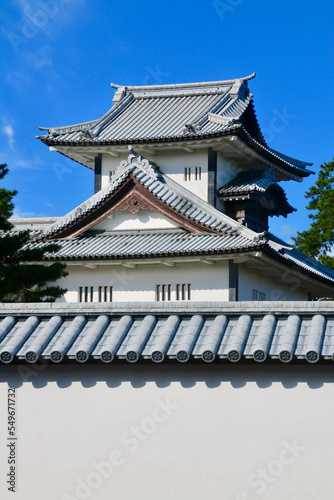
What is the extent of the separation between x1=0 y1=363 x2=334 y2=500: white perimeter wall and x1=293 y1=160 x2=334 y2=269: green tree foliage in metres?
29.9

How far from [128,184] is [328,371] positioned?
17610 millimetres

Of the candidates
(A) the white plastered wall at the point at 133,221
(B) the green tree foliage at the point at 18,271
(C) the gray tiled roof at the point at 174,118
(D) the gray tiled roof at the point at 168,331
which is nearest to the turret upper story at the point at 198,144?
(C) the gray tiled roof at the point at 174,118

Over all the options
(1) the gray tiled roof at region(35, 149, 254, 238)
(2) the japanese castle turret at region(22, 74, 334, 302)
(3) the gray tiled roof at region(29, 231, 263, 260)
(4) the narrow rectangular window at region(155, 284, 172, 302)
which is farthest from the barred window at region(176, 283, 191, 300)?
Answer: (1) the gray tiled roof at region(35, 149, 254, 238)

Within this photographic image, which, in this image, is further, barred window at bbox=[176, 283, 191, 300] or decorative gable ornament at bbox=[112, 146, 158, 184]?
decorative gable ornament at bbox=[112, 146, 158, 184]

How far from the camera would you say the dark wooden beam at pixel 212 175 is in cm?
2691

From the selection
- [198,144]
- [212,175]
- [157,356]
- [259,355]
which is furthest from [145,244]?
[259,355]

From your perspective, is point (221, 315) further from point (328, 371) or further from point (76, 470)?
point (76, 470)

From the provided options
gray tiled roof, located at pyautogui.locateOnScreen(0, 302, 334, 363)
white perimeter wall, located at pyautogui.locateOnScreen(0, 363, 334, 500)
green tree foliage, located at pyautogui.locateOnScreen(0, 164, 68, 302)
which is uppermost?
green tree foliage, located at pyautogui.locateOnScreen(0, 164, 68, 302)

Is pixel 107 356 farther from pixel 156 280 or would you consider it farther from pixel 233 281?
pixel 156 280

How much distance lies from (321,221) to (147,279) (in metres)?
15.9

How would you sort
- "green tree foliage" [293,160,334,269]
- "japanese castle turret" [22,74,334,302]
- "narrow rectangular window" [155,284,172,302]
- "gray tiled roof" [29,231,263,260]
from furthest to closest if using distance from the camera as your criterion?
"green tree foliage" [293,160,334,269] → "narrow rectangular window" [155,284,172,302] → "japanese castle turret" [22,74,334,302] → "gray tiled roof" [29,231,263,260]

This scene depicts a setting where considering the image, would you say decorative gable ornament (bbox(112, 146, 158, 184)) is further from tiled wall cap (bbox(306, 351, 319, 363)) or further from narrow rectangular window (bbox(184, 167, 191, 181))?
tiled wall cap (bbox(306, 351, 319, 363))

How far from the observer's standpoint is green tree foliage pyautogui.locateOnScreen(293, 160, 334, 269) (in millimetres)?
38594

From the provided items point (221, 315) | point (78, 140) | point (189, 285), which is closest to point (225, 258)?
point (189, 285)
